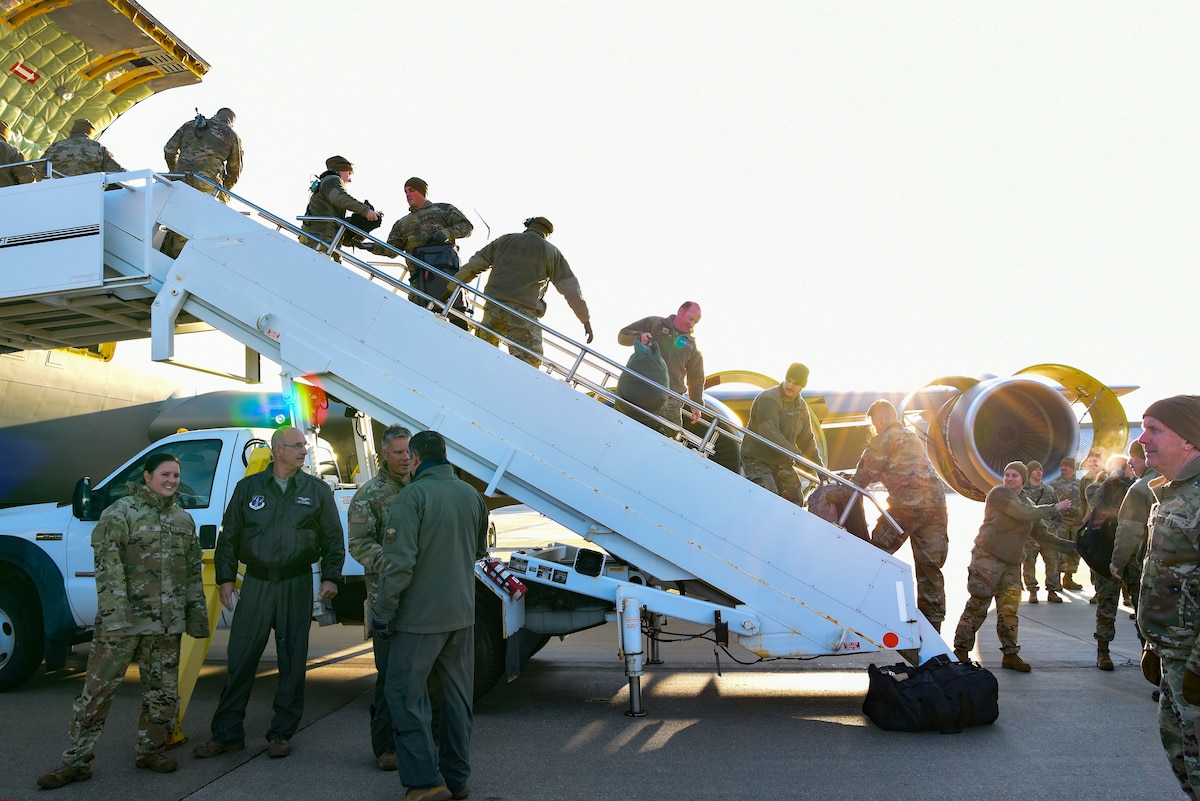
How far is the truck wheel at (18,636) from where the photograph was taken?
6.21 meters

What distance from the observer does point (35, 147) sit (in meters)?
10.4

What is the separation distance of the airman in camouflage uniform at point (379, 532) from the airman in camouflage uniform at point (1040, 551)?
7.43m

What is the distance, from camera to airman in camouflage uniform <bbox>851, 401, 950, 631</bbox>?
655 centimetres

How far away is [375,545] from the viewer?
488cm

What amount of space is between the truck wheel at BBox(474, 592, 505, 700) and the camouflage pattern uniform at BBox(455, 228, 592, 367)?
1.78 meters

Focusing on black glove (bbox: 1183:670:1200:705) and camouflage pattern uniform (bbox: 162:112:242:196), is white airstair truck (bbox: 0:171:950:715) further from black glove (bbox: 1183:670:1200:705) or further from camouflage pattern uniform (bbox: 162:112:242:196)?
black glove (bbox: 1183:670:1200:705)

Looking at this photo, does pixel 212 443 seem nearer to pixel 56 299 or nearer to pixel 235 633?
pixel 56 299

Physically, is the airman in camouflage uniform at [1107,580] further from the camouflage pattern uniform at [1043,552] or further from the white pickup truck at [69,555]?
the white pickup truck at [69,555]

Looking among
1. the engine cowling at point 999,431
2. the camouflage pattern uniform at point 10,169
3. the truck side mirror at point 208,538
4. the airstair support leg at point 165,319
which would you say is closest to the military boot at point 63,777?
the truck side mirror at point 208,538

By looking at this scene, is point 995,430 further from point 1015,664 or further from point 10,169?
point 10,169

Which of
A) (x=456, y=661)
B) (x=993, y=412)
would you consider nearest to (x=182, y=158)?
(x=456, y=661)

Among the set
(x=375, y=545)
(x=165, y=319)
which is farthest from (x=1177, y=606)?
(x=165, y=319)

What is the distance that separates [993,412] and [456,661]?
808 centimetres

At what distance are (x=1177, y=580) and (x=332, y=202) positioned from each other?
598 centimetres
